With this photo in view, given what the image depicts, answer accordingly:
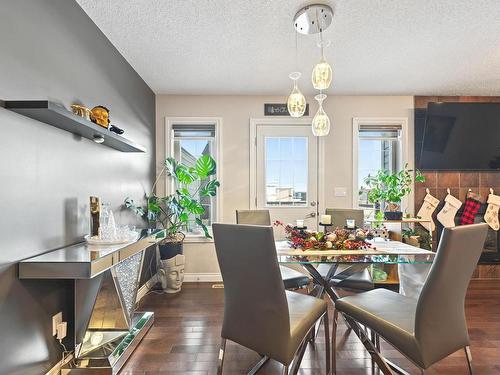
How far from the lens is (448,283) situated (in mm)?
1363

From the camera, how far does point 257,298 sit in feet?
4.78

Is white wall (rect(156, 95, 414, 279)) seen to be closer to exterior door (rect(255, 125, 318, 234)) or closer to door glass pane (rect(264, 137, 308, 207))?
exterior door (rect(255, 125, 318, 234))

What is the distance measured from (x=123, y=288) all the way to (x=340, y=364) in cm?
162

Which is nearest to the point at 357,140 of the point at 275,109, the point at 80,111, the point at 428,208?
the point at 275,109

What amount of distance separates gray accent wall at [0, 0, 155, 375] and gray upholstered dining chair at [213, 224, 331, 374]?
1.01 meters

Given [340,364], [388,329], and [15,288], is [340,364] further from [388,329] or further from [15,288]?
[15,288]

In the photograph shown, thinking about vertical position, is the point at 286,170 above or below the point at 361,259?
above

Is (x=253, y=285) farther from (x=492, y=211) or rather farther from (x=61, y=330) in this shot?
(x=492, y=211)

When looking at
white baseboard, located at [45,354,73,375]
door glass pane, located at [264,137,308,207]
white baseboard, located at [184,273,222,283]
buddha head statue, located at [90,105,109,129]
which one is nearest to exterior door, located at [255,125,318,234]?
door glass pane, located at [264,137,308,207]

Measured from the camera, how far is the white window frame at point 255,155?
382 centimetres

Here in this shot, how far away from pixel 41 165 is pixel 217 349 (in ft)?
5.70

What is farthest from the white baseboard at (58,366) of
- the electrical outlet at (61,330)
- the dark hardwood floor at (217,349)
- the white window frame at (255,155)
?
the white window frame at (255,155)

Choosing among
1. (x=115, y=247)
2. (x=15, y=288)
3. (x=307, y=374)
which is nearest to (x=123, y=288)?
(x=115, y=247)

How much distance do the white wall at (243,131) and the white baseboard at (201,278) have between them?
8 cm
